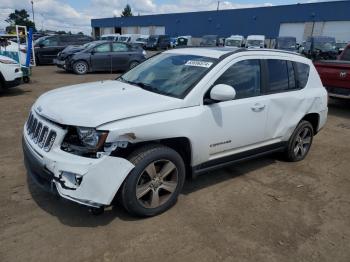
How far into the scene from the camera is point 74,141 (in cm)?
314

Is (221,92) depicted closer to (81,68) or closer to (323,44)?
(81,68)

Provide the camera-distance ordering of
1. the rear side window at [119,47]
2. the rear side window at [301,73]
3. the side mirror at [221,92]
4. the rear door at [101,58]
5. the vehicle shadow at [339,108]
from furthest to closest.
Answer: the rear side window at [119,47] → the rear door at [101,58] → the vehicle shadow at [339,108] → the rear side window at [301,73] → the side mirror at [221,92]

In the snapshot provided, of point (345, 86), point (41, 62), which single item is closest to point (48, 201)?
point (345, 86)

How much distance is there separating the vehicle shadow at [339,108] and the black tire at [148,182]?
7.18 metres

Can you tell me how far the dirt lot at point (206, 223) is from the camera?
296cm

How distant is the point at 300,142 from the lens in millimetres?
5332

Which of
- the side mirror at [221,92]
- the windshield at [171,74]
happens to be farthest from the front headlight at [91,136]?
the side mirror at [221,92]

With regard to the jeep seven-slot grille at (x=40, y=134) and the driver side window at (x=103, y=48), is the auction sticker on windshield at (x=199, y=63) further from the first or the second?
the driver side window at (x=103, y=48)

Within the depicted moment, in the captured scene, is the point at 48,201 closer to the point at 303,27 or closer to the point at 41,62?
the point at 41,62

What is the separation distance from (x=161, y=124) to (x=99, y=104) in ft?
2.18

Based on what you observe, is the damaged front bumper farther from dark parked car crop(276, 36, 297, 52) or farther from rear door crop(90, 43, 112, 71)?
dark parked car crop(276, 36, 297, 52)

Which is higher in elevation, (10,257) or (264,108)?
(264,108)

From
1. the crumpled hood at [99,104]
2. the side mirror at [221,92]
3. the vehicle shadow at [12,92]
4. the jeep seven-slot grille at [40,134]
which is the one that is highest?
the side mirror at [221,92]

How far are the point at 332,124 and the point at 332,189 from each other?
4.11 meters
